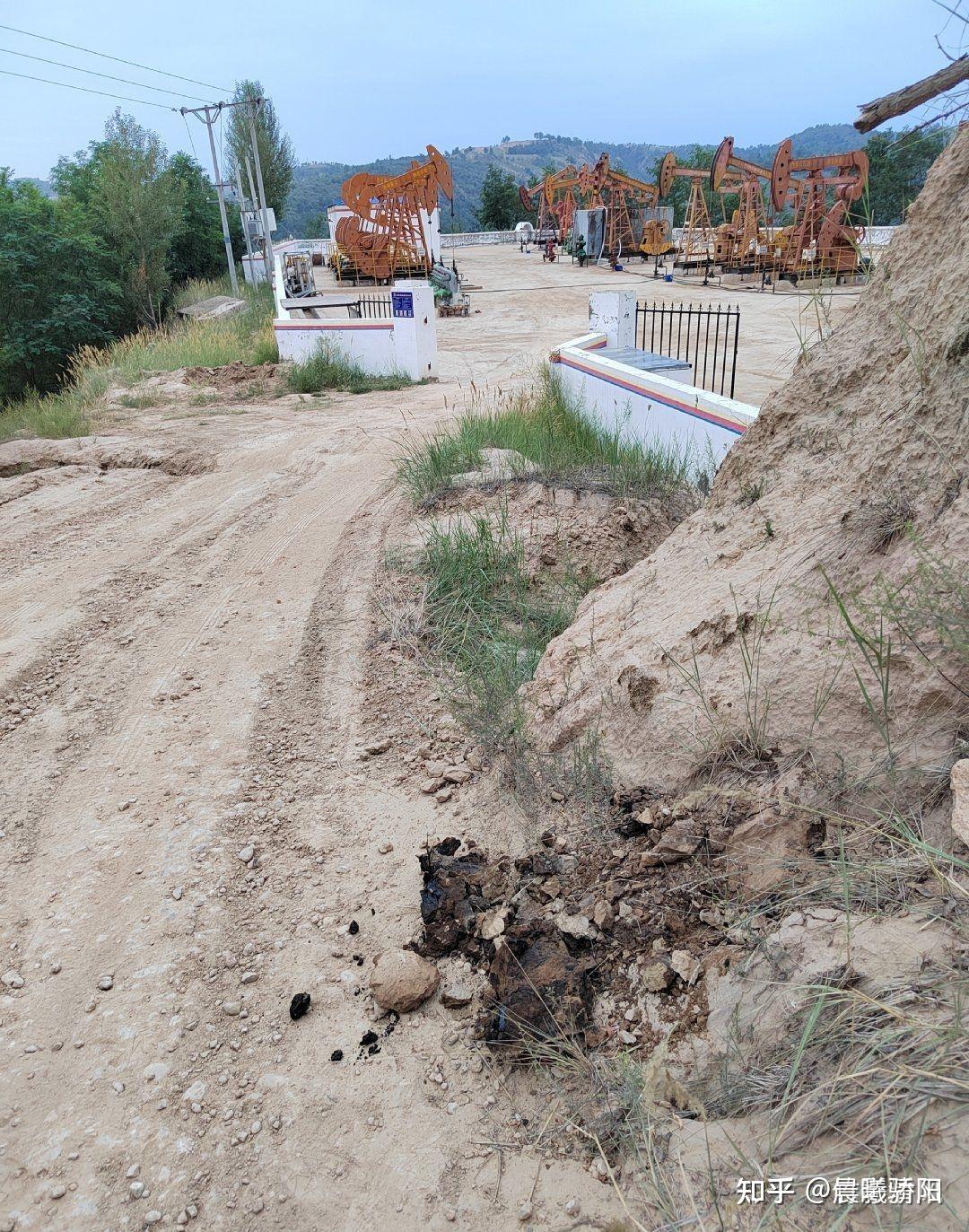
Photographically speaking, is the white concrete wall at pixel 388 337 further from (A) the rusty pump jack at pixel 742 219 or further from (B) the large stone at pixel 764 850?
(A) the rusty pump jack at pixel 742 219

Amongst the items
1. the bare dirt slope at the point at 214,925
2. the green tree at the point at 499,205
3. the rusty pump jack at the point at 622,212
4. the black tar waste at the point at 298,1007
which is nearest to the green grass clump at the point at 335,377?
the bare dirt slope at the point at 214,925

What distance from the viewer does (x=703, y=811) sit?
2.73m

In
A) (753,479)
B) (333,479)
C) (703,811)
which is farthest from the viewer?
(333,479)

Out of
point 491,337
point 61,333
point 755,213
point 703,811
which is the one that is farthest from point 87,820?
point 755,213

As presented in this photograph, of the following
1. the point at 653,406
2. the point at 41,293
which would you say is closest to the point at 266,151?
the point at 41,293

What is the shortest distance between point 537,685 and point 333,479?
528 cm

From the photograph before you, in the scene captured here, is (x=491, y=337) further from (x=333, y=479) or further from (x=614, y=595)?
(x=614, y=595)

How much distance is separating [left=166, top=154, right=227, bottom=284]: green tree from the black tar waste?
39863 mm

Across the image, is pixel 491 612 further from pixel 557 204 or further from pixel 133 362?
pixel 557 204

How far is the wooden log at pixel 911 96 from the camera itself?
2801mm

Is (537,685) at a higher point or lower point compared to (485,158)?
lower

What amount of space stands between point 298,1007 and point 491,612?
2818 mm

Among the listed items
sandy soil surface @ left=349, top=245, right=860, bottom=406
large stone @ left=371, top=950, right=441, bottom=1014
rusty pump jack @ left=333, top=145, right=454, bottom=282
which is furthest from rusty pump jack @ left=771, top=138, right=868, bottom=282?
large stone @ left=371, top=950, right=441, bottom=1014

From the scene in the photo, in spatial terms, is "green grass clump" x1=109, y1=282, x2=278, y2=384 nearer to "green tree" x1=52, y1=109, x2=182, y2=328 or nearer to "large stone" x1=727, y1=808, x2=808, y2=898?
"green tree" x1=52, y1=109, x2=182, y2=328
